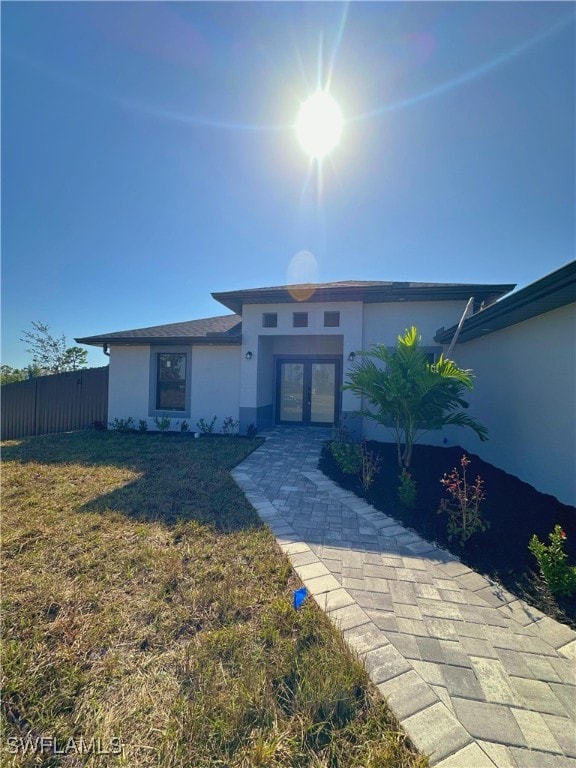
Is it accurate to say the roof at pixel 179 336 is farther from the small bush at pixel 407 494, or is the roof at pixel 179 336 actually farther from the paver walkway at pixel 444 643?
the paver walkway at pixel 444 643

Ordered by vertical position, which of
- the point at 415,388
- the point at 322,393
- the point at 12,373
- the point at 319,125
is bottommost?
the point at 322,393

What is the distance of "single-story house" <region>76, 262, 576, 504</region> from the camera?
4.62 m

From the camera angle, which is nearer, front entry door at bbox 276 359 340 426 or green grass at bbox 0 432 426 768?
green grass at bbox 0 432 426 768

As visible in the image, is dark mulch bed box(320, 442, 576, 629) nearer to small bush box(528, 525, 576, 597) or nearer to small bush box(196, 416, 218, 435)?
small bush box(528, 525, 576, 597)

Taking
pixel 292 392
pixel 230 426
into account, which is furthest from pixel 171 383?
pixel 292 392

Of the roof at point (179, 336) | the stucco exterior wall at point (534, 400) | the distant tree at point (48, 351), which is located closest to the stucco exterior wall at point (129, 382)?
the roof at point (179, 336)

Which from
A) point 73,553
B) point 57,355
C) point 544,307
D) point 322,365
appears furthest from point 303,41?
Result: point 57,355

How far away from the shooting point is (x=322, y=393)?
11062 millimetres

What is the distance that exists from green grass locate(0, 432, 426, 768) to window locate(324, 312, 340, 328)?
21.3ft

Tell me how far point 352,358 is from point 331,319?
1416 mm

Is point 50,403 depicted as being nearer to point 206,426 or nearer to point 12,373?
point 206,426

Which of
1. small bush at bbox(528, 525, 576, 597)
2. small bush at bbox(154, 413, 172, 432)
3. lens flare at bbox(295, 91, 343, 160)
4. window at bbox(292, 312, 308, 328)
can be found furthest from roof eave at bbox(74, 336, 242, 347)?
small bush at bbox(528, 525, 576, 597)

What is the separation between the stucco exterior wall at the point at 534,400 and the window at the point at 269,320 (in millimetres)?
5686

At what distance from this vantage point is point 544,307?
4.56 m
